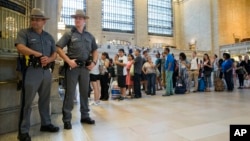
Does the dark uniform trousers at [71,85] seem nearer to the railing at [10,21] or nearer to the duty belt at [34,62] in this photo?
the duty belt at [34,62]

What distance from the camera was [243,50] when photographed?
24.8m

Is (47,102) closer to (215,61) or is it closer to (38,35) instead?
(38,35)

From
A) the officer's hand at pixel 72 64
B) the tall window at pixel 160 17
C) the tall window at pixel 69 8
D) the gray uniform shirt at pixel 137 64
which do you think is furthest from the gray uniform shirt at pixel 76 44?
the tall window at pixel 160 17

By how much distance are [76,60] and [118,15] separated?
28984 millimetres

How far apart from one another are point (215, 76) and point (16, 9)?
8703 mm

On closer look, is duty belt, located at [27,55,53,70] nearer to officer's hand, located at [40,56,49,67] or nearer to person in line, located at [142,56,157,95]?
officer's hand, located at [40,56,49,67]

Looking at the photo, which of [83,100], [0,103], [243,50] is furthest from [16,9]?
[243,50]

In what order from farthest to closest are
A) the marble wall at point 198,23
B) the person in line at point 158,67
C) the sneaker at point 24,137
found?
the marble wall at point 198,23 < the person in line at point 158,67 < the sneaker at point 24,137

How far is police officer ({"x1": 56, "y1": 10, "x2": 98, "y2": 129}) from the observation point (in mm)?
3701

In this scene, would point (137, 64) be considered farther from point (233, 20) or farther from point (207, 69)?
point (233, 20)

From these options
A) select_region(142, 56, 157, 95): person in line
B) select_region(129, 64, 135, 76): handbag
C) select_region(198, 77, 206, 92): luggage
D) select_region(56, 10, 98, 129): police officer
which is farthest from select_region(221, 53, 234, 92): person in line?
select_region(56, 10, 98, 129): police officer

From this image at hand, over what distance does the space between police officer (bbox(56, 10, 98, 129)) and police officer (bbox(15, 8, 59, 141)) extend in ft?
0.89

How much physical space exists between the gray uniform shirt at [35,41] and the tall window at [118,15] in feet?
90.2

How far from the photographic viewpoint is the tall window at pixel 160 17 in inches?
1336
